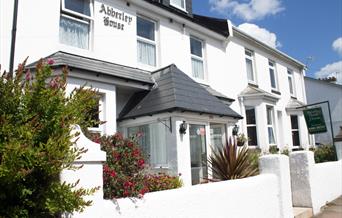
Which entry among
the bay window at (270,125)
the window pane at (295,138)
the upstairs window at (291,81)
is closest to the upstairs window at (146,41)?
the bay window at (270,125)

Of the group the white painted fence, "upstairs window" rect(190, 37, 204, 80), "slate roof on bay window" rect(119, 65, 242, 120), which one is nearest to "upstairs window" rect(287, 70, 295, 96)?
A: "upstairs window" rect(190, 37, 204, 80)

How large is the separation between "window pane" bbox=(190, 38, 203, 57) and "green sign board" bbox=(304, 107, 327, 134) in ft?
17.9

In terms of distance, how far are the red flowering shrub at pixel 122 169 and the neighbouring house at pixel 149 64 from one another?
4212mm

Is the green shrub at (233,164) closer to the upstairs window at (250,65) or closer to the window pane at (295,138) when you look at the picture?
the upstairs window at (250,65)

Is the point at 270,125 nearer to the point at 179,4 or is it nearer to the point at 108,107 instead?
the point at 179,4

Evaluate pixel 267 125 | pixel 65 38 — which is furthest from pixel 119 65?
pixel 267 125

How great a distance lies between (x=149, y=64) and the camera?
40.9 feet

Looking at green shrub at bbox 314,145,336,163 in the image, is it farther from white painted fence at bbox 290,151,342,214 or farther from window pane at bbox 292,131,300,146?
white painted fence at bbox 290,151,342,214

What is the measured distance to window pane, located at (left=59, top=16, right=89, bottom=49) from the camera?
9938 mm

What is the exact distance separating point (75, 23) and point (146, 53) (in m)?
3.03

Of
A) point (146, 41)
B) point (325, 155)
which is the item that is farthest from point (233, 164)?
point (325, 155)

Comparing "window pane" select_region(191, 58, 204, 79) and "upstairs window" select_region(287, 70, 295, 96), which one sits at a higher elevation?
"upstairs window" select_region(287, 70, 295, 96)

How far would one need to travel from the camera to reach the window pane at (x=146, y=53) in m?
12.2

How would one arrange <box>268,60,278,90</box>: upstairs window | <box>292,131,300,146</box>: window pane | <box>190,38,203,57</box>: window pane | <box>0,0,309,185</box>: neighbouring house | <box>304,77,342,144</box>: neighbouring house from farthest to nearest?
1. <box>304,77,342,144</box>: neighbouring house
2. <box>292,131,300,146</box>: window pane
3. <box>268,60,278,90</box>: upstairs window
4. <box>190,38,203,57</box>: window pane
5. <box>0,0,309,185</box>: neighbouring house
